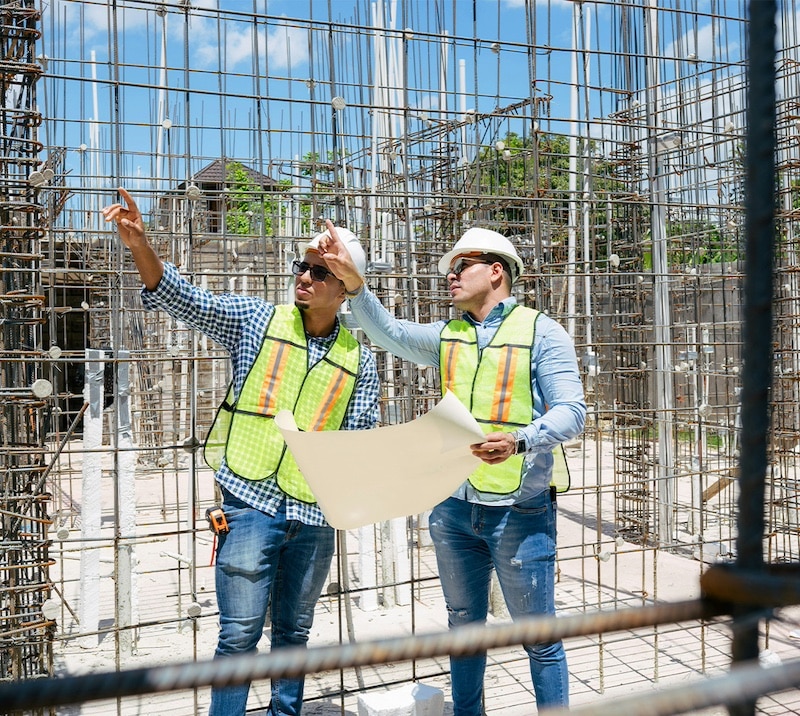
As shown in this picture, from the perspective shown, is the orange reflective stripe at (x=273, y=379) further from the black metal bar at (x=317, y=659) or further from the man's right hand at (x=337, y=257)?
the black metal bar at (x=317, y=659)

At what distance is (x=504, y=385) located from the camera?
10.2 feet

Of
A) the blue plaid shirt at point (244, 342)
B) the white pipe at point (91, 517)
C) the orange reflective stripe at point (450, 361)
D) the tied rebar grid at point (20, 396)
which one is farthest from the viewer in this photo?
the white pipe at point (91, 517)

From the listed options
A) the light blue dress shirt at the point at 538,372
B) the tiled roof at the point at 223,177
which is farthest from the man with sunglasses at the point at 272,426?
the tiled roof at the point at 223,177

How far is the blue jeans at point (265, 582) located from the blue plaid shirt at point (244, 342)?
0.14ft

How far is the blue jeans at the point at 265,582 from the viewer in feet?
9.25

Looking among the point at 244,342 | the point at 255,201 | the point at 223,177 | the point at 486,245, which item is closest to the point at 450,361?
the point at 486,245

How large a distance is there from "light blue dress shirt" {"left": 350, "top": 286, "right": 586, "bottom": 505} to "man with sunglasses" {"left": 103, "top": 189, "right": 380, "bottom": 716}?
0.41ft

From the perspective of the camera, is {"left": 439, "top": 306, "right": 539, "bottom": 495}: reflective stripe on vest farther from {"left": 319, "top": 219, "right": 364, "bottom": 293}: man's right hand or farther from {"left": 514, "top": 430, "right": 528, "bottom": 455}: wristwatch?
{"left": 319, "top": 219, "right": 364, "bottom": 293}: man's right hand

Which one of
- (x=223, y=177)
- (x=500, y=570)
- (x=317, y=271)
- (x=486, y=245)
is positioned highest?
(x=223, y=177)

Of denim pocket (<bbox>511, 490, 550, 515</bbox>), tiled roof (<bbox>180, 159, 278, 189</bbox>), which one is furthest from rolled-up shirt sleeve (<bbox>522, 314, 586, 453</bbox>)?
tiled roof (<bbox>180, 159, 278, 189</bbox>)

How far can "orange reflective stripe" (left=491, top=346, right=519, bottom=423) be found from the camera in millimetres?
3109

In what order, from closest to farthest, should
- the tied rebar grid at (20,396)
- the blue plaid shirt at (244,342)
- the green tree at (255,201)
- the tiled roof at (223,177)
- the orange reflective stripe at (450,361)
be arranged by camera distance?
the blue plaid shirt at (244,342)
the orange reflective stripe at (450,361)
the tied rebar grid at (20,396)
the green tree at (255,201)
the tiled roof at (223,177)

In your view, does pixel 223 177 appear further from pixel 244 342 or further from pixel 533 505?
pixel 533 505

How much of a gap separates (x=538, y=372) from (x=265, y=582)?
3.98 ft
